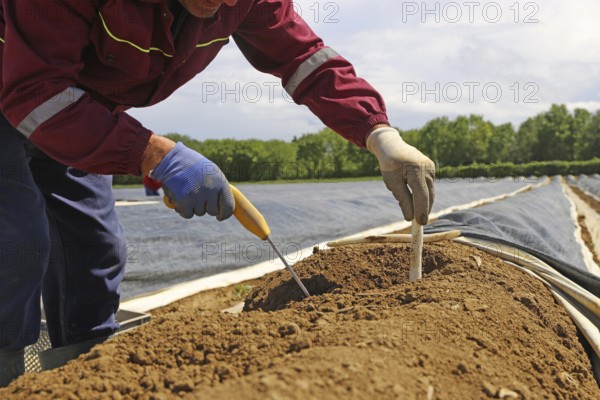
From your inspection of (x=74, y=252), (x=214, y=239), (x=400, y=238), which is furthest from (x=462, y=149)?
(x=74, y=252)

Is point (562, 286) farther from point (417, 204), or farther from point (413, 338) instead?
point (413, 338)

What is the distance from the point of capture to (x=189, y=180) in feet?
4.33

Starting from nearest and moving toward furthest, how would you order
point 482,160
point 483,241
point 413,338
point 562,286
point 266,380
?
point 266,380 < point 413,338 < point 562,286 < point 483,241 < point 482,160

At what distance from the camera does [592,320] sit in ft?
5.35

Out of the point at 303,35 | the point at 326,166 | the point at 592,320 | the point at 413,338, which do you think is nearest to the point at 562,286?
the point at 592,320

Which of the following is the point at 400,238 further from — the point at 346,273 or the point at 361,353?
the point at 361,353

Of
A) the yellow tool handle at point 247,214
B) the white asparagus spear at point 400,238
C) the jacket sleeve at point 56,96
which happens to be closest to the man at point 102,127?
the jacket sleeve at point 56,96

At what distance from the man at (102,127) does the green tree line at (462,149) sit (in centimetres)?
2098

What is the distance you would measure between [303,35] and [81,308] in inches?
52.8

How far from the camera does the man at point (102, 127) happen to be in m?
1.25

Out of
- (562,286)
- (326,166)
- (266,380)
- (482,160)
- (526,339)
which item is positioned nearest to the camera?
(266,380)

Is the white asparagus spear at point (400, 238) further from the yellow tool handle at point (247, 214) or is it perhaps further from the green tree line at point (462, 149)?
the green tree line at point (462, 149)

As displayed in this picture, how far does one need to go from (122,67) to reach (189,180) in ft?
1.46

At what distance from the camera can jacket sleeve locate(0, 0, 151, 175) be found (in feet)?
4.01
